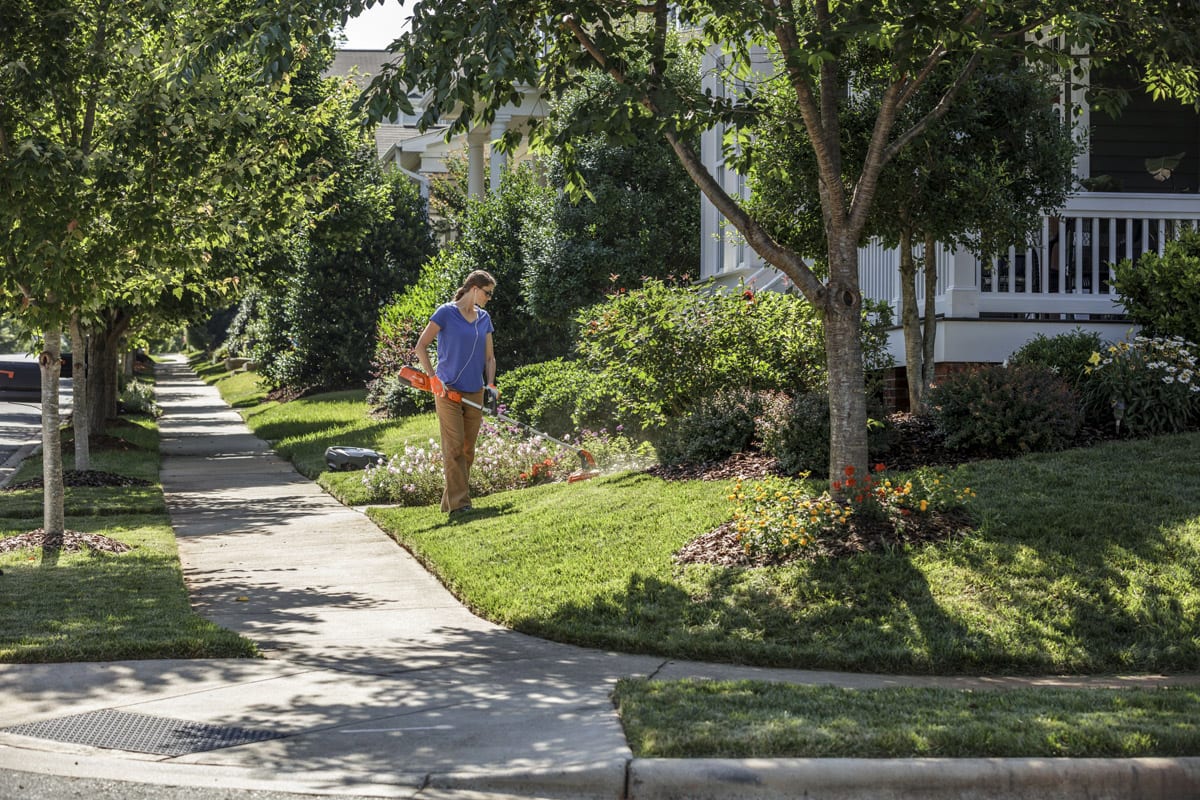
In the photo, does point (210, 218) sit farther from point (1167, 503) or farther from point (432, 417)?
point (432, 417)

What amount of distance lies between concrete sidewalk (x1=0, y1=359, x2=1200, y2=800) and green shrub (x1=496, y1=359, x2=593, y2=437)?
7122 mm

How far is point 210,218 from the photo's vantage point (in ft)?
35.8

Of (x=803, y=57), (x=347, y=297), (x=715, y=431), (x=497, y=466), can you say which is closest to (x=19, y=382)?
(x=347, y=297)

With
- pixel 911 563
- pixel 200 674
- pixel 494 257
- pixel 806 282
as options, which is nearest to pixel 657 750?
pixel 200 674

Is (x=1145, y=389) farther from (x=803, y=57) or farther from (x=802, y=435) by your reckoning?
(x=803, y=57)

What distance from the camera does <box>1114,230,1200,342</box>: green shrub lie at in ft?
35.8

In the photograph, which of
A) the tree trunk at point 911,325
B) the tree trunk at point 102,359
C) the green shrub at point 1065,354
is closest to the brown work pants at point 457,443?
the tree trunk at point 911,325

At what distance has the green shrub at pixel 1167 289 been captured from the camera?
35.8 feet

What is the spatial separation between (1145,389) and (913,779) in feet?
21.1

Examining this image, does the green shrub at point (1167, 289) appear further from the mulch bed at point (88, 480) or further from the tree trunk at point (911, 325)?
the mulch bed at point (88, 480)

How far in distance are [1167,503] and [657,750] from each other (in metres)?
4.68

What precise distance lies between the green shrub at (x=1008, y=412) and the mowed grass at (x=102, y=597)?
18.0 ft

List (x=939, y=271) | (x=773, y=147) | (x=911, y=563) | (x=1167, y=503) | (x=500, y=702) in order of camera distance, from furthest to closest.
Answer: (x=939, y=271) < (x=773, y=147) < (x=1167, y=503) < (x=911, y=563) < (x=500, y=702)

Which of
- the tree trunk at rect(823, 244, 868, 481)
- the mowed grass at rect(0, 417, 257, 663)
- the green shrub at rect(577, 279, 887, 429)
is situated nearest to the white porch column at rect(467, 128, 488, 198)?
the mowed grass at rect(0, 417, 257, 663)
